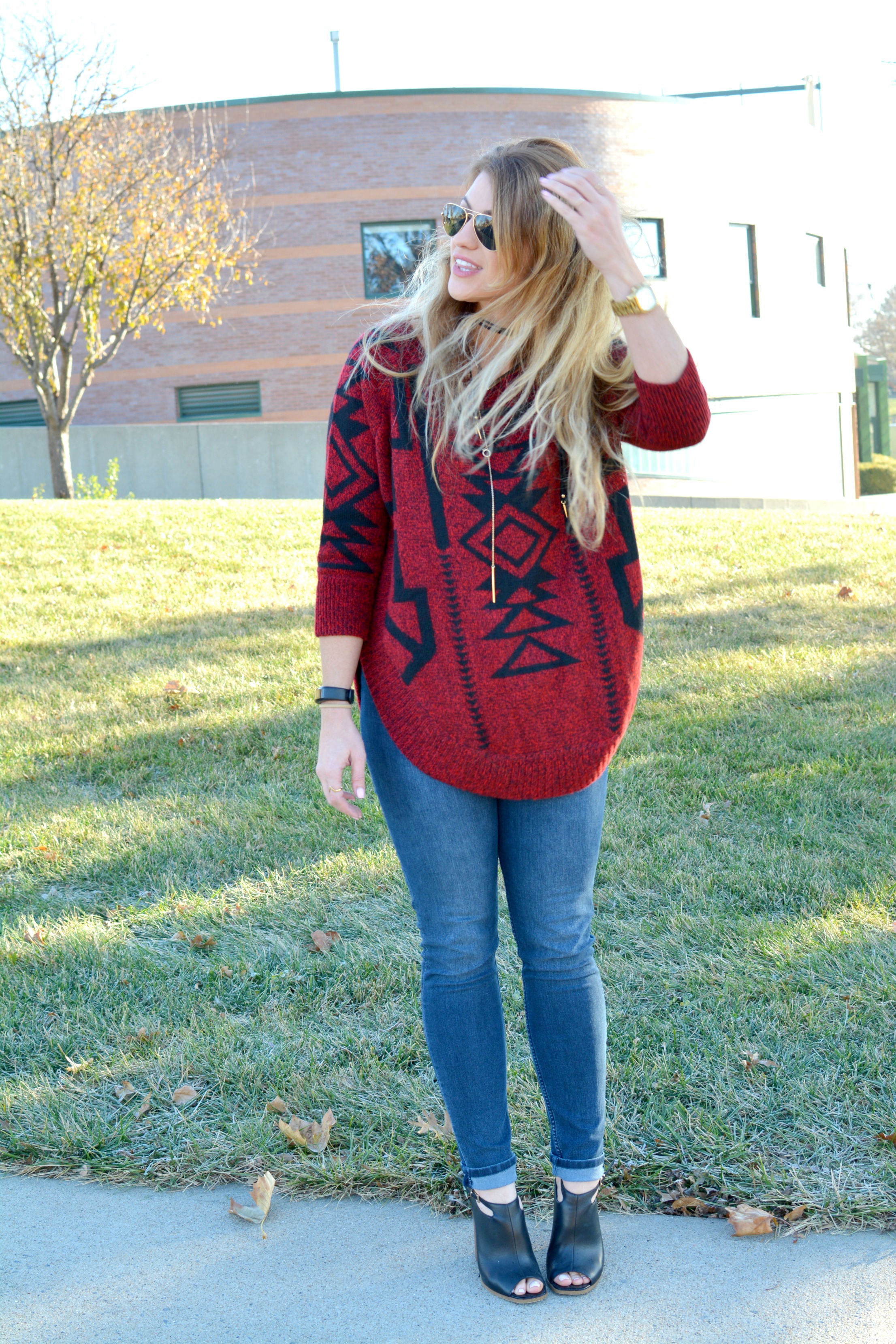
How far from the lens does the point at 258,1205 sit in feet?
7.94

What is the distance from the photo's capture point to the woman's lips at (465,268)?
195cm

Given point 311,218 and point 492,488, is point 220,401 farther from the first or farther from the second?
point 492,488

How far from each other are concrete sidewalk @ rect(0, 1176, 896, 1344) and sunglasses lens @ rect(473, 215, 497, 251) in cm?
194

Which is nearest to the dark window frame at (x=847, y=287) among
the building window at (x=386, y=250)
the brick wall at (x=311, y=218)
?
the brick wall at (x=311, y=218)

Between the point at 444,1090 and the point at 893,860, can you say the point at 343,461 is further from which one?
the point at 893,860

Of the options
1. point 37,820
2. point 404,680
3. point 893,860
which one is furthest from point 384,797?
point 37,820

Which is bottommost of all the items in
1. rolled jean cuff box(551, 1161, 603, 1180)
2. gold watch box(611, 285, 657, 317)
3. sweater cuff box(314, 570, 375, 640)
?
rolled jean cuff box(551, 1161, 603, 1180)

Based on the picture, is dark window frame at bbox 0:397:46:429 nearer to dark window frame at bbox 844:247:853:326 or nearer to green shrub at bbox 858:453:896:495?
dark window frame at bbox 844:247:853:326

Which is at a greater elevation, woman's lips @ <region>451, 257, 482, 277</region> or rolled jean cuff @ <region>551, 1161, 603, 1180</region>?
woman's lips @ <region>451, 257, 482, 277</region>

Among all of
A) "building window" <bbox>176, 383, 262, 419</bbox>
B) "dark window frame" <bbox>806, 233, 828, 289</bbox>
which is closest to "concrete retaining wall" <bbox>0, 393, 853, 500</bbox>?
"building window" <bbox>176, 383, 262, 419</bbox>

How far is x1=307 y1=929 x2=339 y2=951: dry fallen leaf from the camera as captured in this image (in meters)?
3.53

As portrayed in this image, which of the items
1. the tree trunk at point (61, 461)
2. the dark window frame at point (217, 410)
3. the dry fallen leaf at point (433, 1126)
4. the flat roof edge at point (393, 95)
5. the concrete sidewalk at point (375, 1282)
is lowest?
the concrete sidewalk at point (375, 1282)

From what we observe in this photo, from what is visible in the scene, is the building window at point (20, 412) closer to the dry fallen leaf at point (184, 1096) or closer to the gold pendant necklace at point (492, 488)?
the dry fallen leaf at point (184, 1096)

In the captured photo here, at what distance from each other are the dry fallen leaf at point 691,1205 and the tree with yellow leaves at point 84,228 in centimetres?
1382
